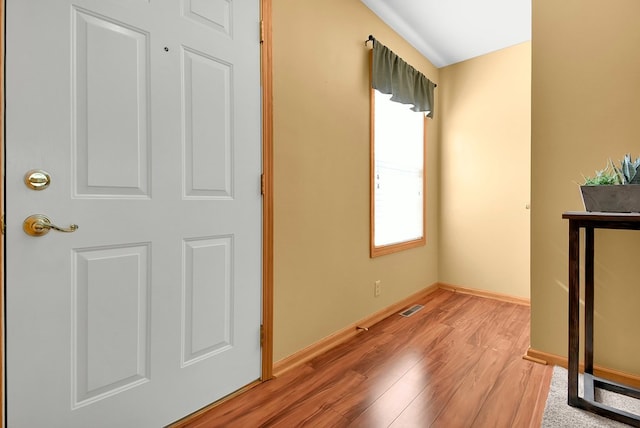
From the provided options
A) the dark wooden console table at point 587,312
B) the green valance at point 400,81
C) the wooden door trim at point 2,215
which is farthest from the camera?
the green valance at point 400,81

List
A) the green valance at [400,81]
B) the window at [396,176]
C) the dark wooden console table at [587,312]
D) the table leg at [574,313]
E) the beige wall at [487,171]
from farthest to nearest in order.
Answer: the beige wall at [487,171], the window at [396,176], the green valance at [400,81], the table leg at [574,313], the dark wooden console table at [587,312]

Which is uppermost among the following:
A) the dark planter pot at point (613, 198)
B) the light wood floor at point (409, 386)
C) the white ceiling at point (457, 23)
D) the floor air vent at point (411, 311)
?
the white ceiling at point (457, 23)

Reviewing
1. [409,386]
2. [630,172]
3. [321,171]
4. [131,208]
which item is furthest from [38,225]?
[630,172]

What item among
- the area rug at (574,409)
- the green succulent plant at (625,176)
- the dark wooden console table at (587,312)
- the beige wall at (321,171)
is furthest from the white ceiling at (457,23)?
the area rug at (574,409)

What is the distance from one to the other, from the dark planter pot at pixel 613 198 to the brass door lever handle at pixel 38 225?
2.15 m

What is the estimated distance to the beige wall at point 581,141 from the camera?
1.68 metres

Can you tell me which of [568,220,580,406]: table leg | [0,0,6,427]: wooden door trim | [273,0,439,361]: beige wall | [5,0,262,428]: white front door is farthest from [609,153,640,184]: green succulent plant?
[0,0,6,427]: wooden door trim

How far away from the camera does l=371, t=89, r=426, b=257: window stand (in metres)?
2.69

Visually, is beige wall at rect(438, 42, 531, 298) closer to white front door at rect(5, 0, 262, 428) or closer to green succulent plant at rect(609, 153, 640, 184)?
green succulent plant at rect(609, 153, 640, 184)

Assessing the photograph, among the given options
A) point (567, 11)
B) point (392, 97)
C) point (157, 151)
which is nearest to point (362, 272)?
point (392, 97)

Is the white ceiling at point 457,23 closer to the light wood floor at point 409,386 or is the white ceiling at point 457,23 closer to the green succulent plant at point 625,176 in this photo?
the green succulent plant at point 625,176

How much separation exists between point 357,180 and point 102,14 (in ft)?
5.61

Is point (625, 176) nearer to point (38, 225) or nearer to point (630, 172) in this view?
point (630, 172)

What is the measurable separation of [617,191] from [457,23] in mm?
2032
